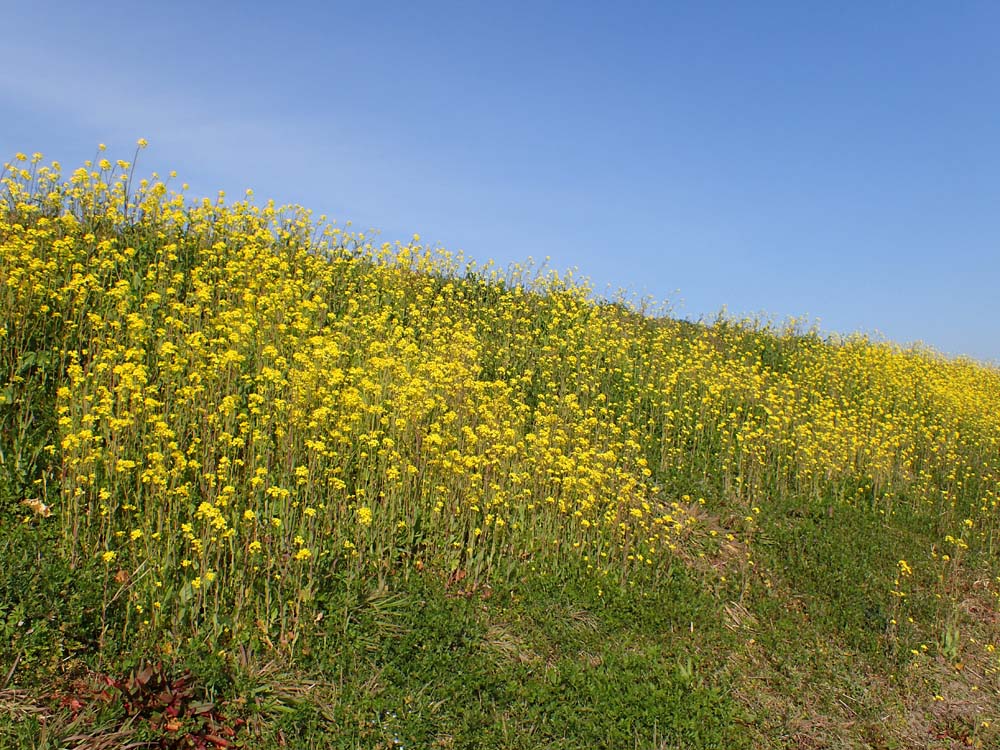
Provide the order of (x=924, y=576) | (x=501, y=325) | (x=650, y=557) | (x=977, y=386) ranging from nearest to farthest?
(x=650, y=557)
(x=924, y=576)
(x=501, y=325)
(x=977, y=386)

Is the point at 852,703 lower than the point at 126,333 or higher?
lower

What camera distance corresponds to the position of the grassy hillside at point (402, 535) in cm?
439

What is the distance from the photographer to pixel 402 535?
5.82 meters

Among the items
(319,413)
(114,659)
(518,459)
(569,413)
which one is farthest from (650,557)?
(114,659)

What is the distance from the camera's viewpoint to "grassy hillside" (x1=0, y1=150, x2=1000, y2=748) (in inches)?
173

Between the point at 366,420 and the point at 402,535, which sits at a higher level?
the point at 366,420

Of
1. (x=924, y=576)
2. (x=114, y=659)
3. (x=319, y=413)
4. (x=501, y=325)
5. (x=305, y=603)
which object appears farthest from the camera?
(x=501, y=325)

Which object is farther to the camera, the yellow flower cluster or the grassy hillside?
the yellow flower cluster

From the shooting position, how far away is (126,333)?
7.07 metres

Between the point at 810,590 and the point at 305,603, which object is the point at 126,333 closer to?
the point at 305,603

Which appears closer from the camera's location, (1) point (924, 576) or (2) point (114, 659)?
(2) point (114, 659)

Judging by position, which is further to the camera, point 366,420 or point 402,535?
point 366,420

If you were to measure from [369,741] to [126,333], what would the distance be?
4.80m

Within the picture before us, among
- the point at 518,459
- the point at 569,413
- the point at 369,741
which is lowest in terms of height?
the point at 369,741
